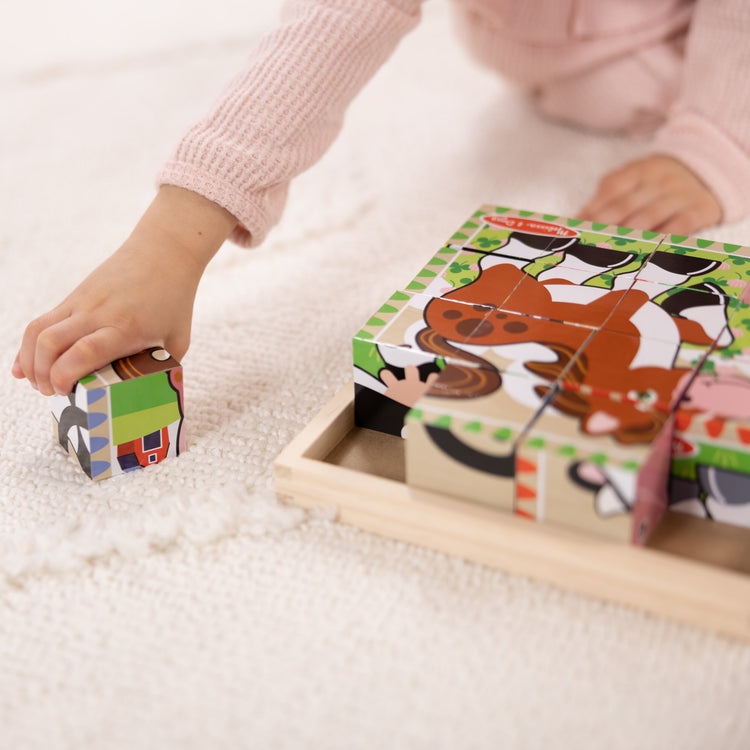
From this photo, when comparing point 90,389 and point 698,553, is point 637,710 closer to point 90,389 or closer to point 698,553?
point 698,553

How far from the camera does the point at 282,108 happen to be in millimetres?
712

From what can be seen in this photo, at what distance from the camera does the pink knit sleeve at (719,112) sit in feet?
2.89

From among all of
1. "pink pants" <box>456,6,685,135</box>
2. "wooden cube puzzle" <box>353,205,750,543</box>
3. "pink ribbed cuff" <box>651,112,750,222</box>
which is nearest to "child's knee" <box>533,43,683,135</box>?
"pink pants" <box>456,6,685,135</box>

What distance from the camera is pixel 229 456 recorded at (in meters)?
0.62

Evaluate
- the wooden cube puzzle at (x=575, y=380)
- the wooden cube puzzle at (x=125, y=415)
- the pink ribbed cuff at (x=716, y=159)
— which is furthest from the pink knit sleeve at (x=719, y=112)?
the wooden cube puzzle at (x=125, y=415)

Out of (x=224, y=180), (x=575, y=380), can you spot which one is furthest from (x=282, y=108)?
(x=575, y=380)

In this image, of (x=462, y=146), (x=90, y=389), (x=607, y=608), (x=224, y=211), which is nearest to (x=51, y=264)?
(x=224, y=211)

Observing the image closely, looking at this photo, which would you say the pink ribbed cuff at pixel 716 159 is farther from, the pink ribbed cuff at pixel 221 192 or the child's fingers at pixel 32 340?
the child's fingers at pixel 32 340

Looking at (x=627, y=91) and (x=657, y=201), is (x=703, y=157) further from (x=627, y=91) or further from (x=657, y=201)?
(x=627, y=91)

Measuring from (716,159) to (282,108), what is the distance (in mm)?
438

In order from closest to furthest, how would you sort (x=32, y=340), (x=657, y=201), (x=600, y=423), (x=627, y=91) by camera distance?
(x=600, y=423)
(x=32, y=340)
(x=657, y=201)
(x=627, y=91)

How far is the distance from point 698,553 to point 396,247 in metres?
0.48

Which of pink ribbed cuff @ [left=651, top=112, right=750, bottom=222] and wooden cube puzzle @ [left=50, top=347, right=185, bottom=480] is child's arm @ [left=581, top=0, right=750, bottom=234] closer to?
pink ribbed cuff @ [left=651, top=112, right=750, bottom=222]

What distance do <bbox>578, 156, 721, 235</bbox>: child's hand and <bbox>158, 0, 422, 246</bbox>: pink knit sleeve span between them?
26cm
